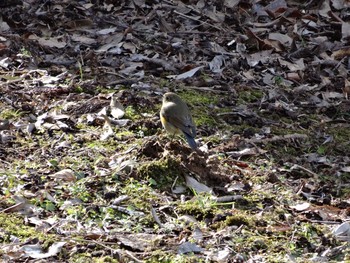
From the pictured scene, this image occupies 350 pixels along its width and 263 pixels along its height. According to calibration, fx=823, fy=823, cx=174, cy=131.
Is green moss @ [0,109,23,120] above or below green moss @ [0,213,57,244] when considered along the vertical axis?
below

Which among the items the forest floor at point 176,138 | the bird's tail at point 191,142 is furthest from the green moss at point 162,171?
the bird's tail at point 191,142

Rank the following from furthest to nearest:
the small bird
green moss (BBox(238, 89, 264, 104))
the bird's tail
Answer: green moss (BBox(238, 89, 264, 104)) < the small bird < the bird's tail

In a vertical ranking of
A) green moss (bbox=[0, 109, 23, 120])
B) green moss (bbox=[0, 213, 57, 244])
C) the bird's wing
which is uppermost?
green moss (bbox=[0, 213, 57, 244])

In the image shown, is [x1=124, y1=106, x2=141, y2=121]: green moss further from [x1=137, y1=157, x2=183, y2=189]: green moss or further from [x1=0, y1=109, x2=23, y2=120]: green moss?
[x1=137, y1=157, x2=183, y2=189]: green moss

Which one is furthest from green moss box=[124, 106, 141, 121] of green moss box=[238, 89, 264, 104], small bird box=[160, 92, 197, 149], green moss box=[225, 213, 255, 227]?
green moss box=[225, 213, 255, 227]

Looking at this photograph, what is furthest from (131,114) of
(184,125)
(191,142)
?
(191,142)

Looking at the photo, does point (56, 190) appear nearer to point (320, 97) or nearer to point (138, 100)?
point (138, 100)

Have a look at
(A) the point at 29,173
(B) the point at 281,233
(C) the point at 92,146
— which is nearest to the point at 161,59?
(C) the point at 92,146

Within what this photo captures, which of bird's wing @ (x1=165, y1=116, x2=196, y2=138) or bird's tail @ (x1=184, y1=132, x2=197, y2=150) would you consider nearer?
bird's tail @ (x1=184, y1=132, x2=197, y2=150)

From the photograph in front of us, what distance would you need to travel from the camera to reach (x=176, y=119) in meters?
5.74

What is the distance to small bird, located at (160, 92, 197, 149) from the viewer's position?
18.8ft

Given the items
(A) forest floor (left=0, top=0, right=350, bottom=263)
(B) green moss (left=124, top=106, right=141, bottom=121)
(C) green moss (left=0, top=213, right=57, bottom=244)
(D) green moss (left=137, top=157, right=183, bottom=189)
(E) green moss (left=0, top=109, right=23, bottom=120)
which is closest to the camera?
(C) green moss (left=0, top=213, right=57, bottom=244)

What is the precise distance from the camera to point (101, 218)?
463 centimetres

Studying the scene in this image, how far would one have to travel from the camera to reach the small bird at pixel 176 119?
573 centimetres
